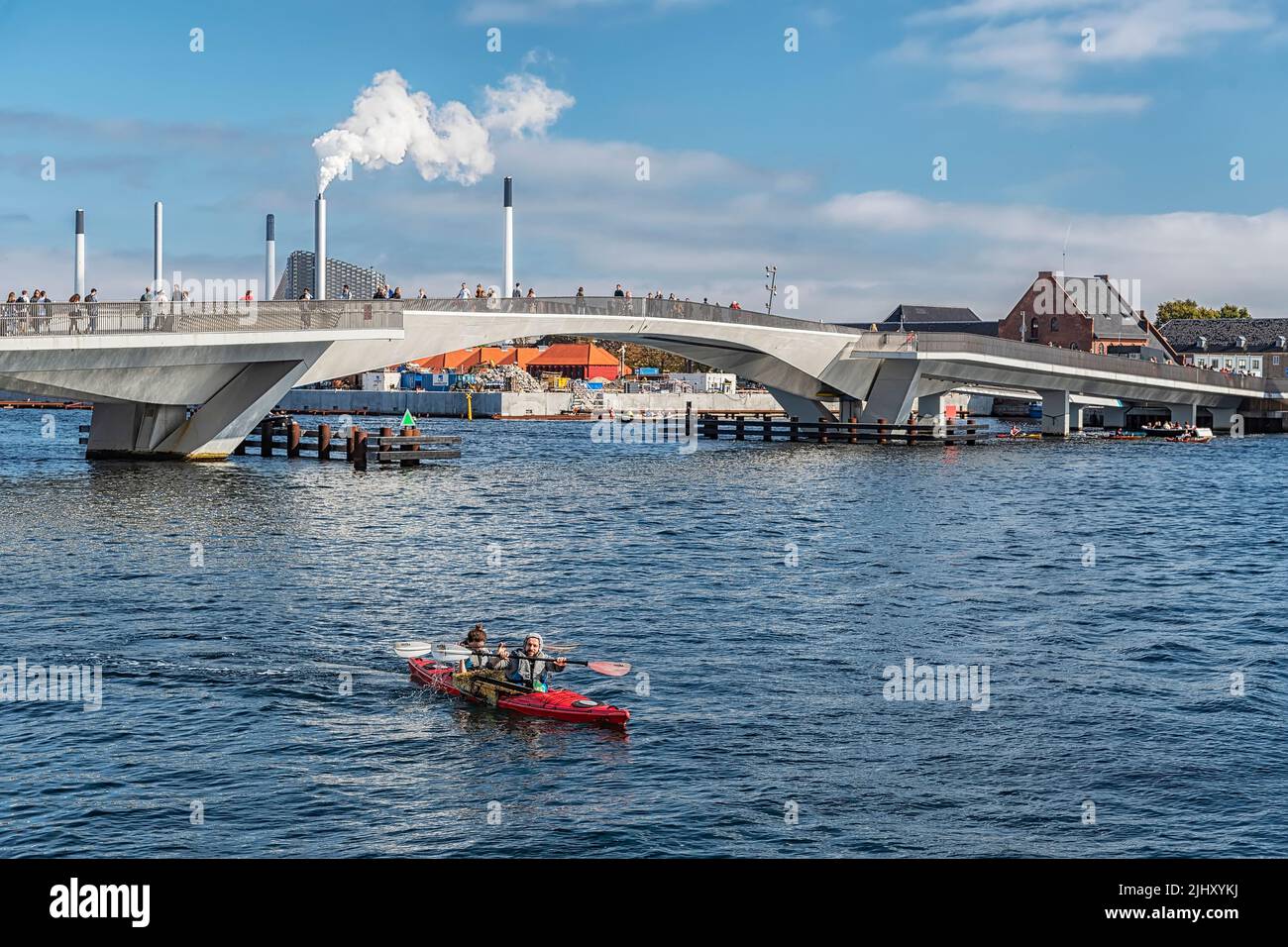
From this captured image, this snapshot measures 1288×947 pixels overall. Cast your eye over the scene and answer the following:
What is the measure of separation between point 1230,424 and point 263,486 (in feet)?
334

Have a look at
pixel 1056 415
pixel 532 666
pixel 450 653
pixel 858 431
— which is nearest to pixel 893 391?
pixel 858 431

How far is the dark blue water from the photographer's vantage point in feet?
55.4

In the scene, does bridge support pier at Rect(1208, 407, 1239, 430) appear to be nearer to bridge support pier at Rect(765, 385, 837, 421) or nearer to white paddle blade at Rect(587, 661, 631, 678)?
bridge support pier at Rect(765, 385, 837, 421)

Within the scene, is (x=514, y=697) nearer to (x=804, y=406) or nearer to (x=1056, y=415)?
(x=804, y=406)

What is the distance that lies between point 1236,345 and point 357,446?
148050 mm

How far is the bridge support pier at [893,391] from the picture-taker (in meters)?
102

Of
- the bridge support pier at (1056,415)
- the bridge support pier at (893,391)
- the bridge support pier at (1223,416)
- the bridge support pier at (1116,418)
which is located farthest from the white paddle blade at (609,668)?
the bridge support pier at (1116,418)

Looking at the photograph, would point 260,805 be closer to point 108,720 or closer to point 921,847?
point 108,720

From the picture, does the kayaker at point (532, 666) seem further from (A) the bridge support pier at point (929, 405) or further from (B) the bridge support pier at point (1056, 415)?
(A) the bridge support pier at point (929, 405)

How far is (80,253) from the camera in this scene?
91500 mm

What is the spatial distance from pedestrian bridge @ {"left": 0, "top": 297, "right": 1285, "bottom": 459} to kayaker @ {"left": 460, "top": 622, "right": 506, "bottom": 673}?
34.3 m
